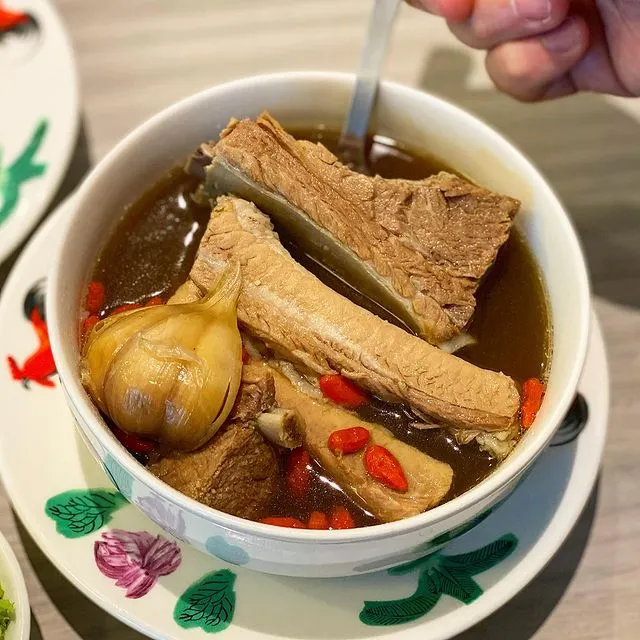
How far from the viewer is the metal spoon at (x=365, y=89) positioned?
5.24 feet

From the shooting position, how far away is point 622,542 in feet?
5.13

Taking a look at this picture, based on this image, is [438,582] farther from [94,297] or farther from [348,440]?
[94,297]

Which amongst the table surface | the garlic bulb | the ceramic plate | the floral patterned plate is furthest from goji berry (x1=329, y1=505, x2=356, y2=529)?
the ceramic plate

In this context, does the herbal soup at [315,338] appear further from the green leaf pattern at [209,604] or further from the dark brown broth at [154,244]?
the green leaf pattern at [209,604]

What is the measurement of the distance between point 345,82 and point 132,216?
1.71ft

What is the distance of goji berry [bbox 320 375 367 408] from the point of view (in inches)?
51.2

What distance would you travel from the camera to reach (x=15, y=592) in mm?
1297

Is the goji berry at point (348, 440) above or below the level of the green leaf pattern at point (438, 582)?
above

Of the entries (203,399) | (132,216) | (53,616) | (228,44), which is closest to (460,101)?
(228,44)

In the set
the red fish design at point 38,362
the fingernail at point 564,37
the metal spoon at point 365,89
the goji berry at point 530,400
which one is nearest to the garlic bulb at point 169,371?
the red fish design at point 38,362

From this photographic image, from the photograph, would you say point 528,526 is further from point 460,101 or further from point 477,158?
point 460,101

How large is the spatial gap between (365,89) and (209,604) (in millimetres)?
1046

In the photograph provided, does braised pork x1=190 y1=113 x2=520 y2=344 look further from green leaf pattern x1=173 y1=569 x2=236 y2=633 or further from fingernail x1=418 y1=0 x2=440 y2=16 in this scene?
green leaf pattern x1=173 y1=569 x2=236 y2=633

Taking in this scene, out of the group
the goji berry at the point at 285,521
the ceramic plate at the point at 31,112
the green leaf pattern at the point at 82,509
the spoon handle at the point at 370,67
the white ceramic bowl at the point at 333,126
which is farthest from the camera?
the ceramic plate at the point at 31,112
